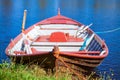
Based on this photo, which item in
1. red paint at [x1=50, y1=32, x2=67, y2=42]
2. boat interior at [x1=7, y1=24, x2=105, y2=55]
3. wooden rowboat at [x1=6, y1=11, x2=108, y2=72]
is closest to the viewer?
wooden rowboat at [x1=6, y1=11, x2=108, y2=72]

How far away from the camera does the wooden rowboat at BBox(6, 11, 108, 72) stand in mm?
17969

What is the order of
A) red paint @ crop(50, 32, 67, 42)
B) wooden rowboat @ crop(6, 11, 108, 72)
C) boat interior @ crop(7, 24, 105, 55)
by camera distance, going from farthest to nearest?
1. red paint @ crop(50, 32, 67, 42)
2. boat interior @ crop(7, 24, 105, 55)
3. wooden rowboat @ crop(6, 11, 108, 72)

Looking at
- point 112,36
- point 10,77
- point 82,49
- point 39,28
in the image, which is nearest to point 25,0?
point 112,36

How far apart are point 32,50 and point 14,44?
1141 mm

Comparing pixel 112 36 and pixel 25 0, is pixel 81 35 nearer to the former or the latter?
pixel 112 36

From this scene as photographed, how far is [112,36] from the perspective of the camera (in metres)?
37.8

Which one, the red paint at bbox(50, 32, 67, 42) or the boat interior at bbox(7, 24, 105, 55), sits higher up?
the red paint at bbox(50, 32, 67, 42)

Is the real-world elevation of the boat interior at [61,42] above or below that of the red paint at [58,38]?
below

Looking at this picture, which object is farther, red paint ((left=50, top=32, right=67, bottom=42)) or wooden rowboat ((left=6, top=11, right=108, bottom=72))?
red paint ((left=50, top=32, right=67, bottom=42))

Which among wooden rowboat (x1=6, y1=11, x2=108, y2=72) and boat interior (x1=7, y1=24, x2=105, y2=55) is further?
boat interior (x1=7, y1=24, x2=105, y2=55)

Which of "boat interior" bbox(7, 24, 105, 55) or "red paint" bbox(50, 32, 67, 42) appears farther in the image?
"red paint" bbox(50, 32, 67, 42)

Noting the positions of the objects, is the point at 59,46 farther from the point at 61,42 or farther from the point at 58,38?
the point at 58,38

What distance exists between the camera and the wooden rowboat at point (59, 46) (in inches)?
707

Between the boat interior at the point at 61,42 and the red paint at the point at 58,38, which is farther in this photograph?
the red paint at the point at 58,38
